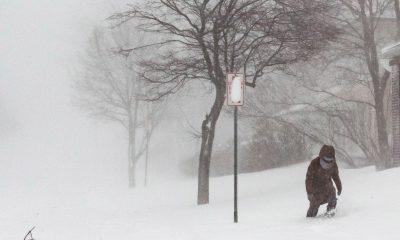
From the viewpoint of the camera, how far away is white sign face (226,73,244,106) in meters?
10.1

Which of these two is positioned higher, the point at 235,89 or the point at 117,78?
the point at 117,78

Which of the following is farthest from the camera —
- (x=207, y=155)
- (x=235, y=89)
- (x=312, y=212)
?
(x=207, y=155)

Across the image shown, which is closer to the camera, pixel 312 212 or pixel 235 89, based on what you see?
pixel 312 212

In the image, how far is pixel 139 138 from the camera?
181ft

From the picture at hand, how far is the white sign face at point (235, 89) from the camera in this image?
10109mm

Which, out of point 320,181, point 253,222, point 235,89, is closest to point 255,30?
point 235,89

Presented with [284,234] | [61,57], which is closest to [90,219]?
[284,234]

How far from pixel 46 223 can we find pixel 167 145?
32945 millimetres

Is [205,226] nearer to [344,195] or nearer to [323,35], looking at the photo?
[344,195]

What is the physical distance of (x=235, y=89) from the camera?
10.1 metres

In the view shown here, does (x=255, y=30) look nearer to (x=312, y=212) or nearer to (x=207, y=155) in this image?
(x=207, y=155)

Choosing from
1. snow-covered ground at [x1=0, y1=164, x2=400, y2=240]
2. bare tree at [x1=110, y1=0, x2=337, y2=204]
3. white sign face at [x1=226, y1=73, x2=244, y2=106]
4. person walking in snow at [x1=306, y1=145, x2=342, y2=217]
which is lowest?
snow-covered ground at [x1=0, y1=164, x2=400, y2=240]

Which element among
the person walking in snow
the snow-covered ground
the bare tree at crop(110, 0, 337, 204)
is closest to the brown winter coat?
the person walking in snow

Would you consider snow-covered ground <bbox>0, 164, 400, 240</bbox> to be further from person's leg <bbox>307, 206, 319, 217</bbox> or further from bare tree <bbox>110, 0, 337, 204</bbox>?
bare tree <bbox>110, 0, 337, 204</bbox>
